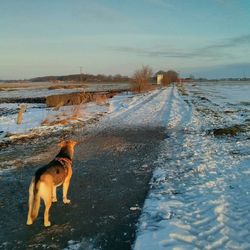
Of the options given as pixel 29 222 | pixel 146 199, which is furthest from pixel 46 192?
pixel 146 199

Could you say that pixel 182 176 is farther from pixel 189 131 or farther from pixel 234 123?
pixel 234 123

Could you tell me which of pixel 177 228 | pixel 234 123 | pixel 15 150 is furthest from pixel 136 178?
pixel 234 123

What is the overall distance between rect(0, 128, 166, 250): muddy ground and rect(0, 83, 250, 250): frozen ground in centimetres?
Result: 2

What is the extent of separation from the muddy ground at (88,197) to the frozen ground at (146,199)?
2 centimetres

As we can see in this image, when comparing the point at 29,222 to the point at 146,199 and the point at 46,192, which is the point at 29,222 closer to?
the point at 46,192

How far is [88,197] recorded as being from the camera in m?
7.52

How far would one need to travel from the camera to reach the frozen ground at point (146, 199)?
18.1 feet

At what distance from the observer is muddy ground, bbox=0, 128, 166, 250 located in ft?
18.3

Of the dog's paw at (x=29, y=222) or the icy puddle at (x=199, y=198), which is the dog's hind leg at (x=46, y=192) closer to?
the dog's paw at (x=29, y=222)

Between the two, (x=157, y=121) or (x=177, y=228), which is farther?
(x=157, y=121)

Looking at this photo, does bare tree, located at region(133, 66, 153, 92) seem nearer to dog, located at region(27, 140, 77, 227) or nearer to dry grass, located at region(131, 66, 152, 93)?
dry grass, located at region(131, 66, 152, 93)

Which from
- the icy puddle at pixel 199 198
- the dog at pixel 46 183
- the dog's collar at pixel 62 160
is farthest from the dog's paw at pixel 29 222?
the icy puddle at pixel 199 198

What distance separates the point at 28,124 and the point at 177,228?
1528 centimetres

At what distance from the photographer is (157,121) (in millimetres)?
20719
